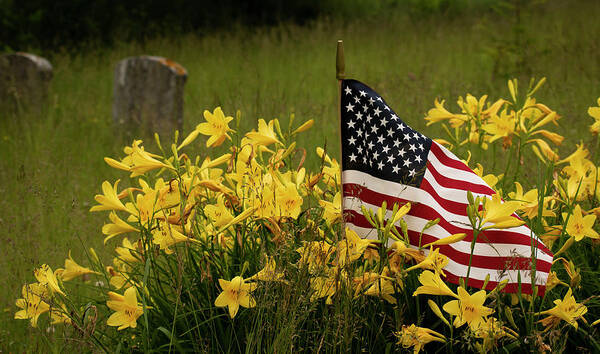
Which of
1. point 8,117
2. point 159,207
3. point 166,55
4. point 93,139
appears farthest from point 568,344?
point 166,55

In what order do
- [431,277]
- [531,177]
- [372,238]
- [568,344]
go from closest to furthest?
1. [431,277]
2. [372,238]
3. [568,344]
4. [531,177]

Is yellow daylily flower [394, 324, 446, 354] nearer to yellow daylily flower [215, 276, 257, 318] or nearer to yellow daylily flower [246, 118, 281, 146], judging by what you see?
yellow daylily flower [215, 276, 257, 318]

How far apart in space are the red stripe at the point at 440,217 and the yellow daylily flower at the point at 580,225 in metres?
0.17

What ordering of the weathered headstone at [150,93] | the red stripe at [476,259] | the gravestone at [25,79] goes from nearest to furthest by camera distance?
the red stripe at [476,259] < the weathered headstone at [150,93] < the gravestone at [25,79]

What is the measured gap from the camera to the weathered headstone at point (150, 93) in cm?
623

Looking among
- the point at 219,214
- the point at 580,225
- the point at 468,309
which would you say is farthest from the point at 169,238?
the point at 580,225

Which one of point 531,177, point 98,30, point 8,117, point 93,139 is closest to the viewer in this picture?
point 531,177

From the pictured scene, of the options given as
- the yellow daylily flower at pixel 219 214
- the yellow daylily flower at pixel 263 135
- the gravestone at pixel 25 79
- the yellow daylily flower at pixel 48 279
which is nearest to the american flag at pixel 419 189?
the yellow daylily flower at pixel 263 135

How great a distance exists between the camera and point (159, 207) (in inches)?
83.4

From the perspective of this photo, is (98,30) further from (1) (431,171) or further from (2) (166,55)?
(1) (431,171)

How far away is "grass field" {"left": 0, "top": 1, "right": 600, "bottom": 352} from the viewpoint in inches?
152

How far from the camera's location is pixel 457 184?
2.11 metres

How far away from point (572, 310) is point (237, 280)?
995 millimetres

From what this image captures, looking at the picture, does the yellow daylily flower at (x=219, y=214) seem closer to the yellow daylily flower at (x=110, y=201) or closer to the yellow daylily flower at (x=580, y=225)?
the yellow daylily flower at (x=110, y=201)
